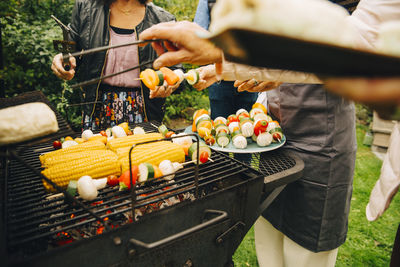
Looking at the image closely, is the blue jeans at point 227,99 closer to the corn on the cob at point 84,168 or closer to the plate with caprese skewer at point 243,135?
the plate with caprese skewer at point 243,135

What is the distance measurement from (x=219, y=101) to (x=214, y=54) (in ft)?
9.25

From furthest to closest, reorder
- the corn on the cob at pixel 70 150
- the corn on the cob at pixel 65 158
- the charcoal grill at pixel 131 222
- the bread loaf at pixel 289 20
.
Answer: the corn on the cob at pixel 70 150, the corn on the cob at pixel 65 158, the charcoal grill at pixel 131 222, the bread loaf at pixel 289 20

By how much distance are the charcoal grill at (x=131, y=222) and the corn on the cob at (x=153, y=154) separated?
0.15 m

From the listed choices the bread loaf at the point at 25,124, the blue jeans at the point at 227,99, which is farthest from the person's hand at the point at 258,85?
the blue jeans at the point at 227,99

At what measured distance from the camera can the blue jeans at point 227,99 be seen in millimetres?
4020

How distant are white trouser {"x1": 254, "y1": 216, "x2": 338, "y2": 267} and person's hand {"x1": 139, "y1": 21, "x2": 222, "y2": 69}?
7.04ft

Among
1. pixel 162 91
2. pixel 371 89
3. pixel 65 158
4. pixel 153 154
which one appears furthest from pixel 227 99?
pixel 371 89

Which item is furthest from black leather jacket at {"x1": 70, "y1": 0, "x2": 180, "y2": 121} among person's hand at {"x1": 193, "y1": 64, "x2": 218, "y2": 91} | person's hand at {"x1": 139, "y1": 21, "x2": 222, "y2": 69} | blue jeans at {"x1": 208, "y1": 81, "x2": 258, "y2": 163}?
person's hand at {"x1": 139, "y1": 21, "x2": 222, "y2": 69}

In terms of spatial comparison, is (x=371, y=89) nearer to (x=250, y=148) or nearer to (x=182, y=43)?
(x=182, y=43)

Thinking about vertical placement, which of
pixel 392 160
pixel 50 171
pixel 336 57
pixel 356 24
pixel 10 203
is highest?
pixel 356 24

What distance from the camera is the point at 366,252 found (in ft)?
11.2

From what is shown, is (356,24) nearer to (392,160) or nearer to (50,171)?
(392,160)

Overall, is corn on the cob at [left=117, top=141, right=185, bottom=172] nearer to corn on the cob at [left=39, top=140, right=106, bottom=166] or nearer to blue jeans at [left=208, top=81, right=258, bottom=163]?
corn on the cob at [left=39, top=140, right=106, bottom=166]

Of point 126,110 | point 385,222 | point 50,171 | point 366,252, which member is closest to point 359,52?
point 50,171
